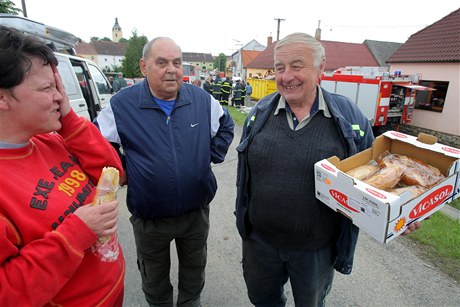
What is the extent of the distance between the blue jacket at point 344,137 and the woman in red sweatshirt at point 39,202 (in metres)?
0.96

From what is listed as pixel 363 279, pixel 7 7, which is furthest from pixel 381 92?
pixel 7 7

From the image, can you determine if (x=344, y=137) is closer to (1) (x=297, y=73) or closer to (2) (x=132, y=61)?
(1) (x=297, y=73)

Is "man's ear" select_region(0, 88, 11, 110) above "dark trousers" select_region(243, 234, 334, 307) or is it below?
above

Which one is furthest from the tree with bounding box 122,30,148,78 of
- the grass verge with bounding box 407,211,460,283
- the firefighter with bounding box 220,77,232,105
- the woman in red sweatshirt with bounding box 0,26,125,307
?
the woman in red sweatshirt with bounding box 0,26,125,307

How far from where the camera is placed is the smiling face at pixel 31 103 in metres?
1.00

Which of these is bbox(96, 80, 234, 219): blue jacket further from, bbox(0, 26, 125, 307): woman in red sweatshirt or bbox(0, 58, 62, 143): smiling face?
bbox(0, 58, 62, 143): smiling face

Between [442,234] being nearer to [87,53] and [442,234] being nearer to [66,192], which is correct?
[66,192]

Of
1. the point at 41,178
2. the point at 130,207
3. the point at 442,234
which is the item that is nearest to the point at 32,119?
the point at 41,178

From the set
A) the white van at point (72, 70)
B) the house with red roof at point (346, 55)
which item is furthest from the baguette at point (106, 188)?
the house with red roof at point (346, 55)

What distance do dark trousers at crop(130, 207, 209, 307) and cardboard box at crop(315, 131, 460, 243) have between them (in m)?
1.09

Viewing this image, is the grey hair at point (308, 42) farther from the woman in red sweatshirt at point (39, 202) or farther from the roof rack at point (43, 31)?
the roof rack at point (43, 31)

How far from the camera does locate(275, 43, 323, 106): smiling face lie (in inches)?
66.6

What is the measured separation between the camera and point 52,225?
107 cm

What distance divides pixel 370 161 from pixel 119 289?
1551 millimetres
